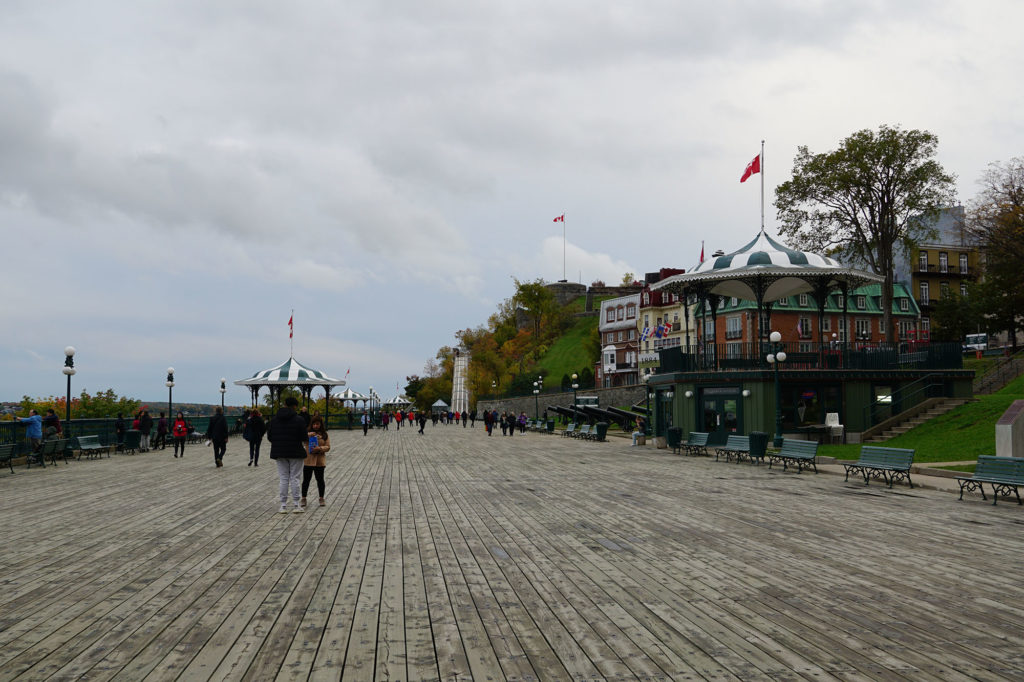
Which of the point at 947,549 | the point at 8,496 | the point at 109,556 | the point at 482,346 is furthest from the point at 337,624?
the point at 482,346

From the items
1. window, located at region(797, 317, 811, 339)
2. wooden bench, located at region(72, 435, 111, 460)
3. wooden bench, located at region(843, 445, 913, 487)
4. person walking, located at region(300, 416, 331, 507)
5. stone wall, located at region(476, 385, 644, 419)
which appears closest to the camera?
person walking, located at region(300, 416, 331, 507)

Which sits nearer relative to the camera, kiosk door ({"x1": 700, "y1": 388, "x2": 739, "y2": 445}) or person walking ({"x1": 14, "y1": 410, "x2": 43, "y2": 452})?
person walking ({"x1": 14, "y1": 410, "x2": 43, "y2": 452})

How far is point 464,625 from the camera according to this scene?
600 cm

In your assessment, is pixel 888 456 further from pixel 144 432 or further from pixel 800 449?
pixel 144 432

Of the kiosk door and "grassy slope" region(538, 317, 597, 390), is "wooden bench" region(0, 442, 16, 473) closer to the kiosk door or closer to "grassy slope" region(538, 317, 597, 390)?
the kiosk door

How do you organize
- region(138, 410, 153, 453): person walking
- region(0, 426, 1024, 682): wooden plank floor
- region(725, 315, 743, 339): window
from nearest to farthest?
region(0, 426, 1024, 682): wooden plank floor < region(138, 410, 153, 453): person walking < region(725, 315, 743, 339): window

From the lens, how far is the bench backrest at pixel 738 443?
24.5 m

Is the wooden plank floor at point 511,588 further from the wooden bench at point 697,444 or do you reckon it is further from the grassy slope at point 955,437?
the wooden bench at point 697,444

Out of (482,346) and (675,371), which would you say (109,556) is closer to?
(675,371)

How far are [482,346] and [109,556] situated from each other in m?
108

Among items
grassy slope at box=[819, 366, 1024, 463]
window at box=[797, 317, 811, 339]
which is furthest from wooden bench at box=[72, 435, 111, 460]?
window at box=[797, 317, 811, 339]

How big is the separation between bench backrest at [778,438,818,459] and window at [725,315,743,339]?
132 ft

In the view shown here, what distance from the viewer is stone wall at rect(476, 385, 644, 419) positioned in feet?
225

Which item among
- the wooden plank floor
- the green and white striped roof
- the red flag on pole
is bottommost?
the wooden plank floor
